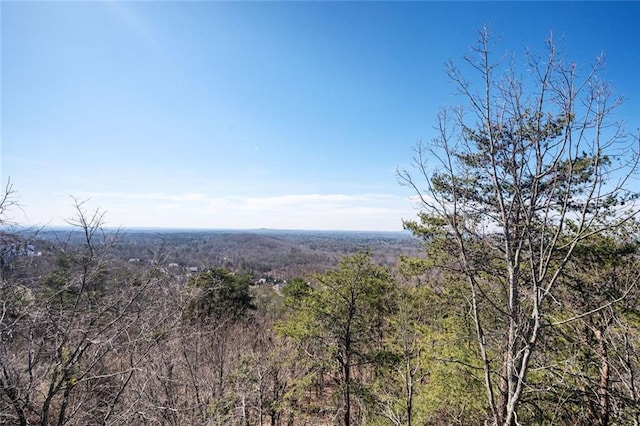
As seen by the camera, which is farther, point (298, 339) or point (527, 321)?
point (298, 339)

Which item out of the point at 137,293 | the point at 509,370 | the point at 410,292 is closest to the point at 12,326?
the point at 137,293

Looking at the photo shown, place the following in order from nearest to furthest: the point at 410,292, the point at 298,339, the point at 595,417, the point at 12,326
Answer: the point at 12,326, the point at 595,417, the point at 298,339, the point at 410,292

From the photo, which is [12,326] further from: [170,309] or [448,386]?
[448,386]

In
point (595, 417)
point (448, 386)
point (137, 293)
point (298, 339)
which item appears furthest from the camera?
point (298, 339)


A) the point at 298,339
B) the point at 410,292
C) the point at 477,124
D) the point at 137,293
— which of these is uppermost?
the point at 477,124

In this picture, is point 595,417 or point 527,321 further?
point 595,417

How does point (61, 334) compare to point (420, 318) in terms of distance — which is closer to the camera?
point (61, 334)

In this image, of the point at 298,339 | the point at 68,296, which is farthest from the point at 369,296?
the point at 68,296

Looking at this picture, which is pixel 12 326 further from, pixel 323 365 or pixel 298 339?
pixel 323 365

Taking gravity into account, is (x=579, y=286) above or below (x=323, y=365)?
above
